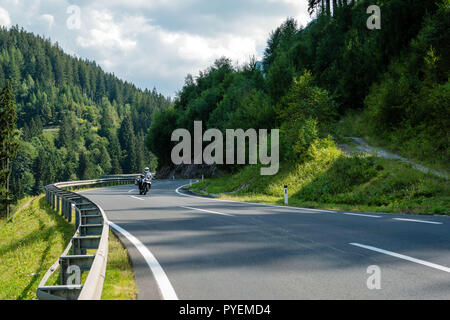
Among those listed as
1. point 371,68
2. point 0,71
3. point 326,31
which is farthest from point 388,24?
point 0,71

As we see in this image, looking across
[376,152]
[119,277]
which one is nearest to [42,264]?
[119,277]

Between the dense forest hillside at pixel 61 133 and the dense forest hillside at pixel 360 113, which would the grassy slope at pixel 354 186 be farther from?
the dense forest hillside at pixel 61 133

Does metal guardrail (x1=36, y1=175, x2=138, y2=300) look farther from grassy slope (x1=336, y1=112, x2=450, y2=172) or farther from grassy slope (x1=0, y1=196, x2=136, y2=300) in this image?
grassy slope (x1=336, y1=112, x2=450, y2=172)

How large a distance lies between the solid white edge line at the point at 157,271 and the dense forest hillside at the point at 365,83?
51.6 ft

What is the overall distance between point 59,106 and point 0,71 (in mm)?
39522

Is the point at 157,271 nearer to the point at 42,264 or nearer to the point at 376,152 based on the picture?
the point at 42,264

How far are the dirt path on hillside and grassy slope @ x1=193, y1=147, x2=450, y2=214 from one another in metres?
0.64

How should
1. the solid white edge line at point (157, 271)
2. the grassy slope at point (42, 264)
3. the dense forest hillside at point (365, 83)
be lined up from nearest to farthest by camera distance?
1. the solid white edge line at point (157, 271)
2. the grassy slope at point (42, 264)
3. the dense forest hillside at point (365, 83)

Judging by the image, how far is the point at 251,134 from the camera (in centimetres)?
3378

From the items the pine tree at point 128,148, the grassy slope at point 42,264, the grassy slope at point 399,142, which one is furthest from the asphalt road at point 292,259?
the pine tree at point 128,148

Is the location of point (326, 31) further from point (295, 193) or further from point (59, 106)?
point (59, 106)

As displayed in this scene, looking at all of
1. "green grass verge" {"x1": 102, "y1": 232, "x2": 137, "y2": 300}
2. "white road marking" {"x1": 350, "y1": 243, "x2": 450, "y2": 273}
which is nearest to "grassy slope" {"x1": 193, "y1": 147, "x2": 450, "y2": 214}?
"white road marking" {"x1": 350, "y1": 243, "x2": 450, "y2": 273}

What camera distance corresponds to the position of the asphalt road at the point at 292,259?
12.9 feet
